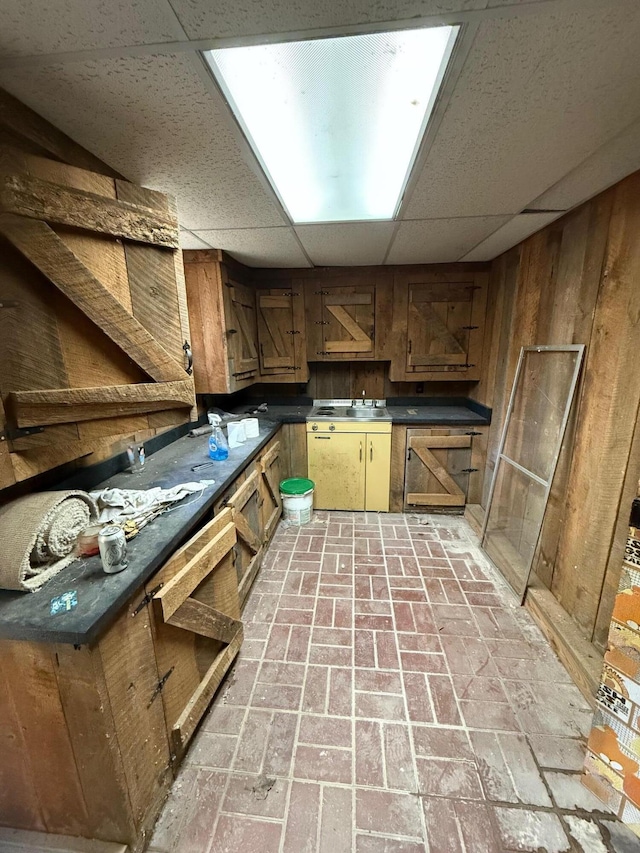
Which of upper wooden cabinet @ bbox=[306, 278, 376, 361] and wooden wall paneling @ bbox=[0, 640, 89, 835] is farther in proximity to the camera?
upper wooden cabinet @ bbox=[306, 278, 376, 361]

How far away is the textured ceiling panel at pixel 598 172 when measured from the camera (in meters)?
1.31

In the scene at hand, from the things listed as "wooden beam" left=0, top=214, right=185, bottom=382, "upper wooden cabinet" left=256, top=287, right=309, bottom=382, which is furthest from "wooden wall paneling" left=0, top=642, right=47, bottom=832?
"upper wooden cabinet" left=256, top=287, right=309, bottom=382

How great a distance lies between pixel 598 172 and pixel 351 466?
2594mm

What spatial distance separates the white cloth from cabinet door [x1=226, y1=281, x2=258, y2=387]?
1.36 metres

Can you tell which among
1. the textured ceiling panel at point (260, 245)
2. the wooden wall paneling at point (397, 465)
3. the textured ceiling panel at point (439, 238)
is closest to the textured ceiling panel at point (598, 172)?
the textured ceiling panel at point (439, 238)

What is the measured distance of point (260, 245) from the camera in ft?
8.29

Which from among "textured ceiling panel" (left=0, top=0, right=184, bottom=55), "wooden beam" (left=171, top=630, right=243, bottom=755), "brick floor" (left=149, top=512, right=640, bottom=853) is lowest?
"brick floor" (left=149, top=512, right=640, bottom=853)

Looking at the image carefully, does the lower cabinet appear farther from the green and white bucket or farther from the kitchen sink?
the kitchen sink

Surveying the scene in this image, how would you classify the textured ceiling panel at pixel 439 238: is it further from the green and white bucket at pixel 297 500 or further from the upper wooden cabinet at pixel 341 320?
the green and white bucket at pixel 297 500

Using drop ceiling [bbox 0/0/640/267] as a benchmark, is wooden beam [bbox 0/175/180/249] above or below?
below

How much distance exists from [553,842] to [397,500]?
2.37m

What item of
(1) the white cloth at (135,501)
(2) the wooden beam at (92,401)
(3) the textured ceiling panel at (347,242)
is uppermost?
(3) the textured ceiling panel at (347,242)

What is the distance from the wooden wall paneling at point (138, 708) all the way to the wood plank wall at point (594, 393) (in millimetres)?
2069

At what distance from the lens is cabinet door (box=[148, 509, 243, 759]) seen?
4.19ft
